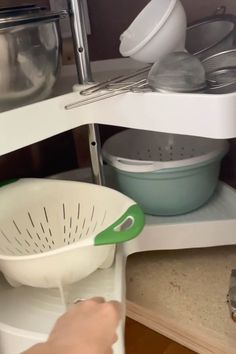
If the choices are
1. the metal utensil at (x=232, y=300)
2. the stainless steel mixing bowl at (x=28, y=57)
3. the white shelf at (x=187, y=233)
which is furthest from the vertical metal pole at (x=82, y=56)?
the metal utensil at (x=232, y=300)

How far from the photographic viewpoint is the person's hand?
52cm

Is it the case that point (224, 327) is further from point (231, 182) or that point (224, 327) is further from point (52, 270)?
point (231, 182)

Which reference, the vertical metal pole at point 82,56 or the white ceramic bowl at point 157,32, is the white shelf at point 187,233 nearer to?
the vertical metal pole at point 82,56

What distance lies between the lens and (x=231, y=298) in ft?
2.37

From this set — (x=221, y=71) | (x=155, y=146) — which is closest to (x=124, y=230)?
(x=221, y=71)

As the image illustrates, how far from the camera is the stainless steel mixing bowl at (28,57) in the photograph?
2.22 ft

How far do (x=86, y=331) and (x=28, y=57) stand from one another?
43 cm

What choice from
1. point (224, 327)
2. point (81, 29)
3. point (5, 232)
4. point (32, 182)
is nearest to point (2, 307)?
point (5, 232)

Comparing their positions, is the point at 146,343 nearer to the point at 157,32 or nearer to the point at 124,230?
the point at 124,230

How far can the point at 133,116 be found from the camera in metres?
0.75

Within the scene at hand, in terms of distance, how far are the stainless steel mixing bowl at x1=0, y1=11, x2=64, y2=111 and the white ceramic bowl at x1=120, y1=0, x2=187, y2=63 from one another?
14 centimetres

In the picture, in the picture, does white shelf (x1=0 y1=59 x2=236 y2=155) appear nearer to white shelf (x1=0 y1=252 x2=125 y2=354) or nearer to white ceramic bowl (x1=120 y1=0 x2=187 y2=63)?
white ceramic bowl (x1=120 y1=0 x2=187 y2=63)

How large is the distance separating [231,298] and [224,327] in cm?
6

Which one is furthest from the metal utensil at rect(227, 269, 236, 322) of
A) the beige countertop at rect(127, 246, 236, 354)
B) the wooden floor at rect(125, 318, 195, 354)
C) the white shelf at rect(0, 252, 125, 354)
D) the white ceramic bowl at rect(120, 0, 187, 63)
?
the white ceramic bowl at rect(120, 0, 187, 63)
